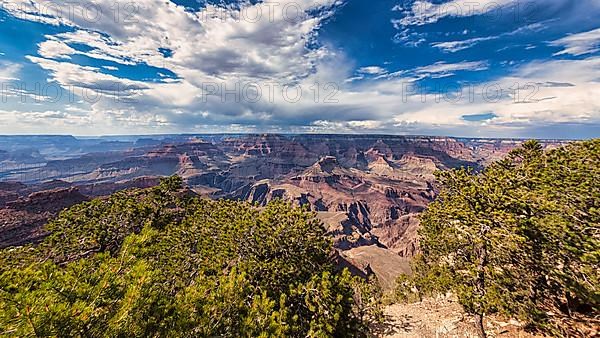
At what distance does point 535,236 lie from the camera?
13469 millimetres

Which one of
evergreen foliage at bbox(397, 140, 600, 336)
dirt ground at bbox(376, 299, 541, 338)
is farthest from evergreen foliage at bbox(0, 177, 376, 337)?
dirt ground at bbox(376, 299, 541, 338)

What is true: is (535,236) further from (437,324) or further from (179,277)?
(179,277)

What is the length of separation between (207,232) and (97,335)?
12383 millimetres

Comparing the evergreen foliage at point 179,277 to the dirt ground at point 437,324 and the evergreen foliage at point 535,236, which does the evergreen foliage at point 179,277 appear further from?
the dirt ground at point 437,324

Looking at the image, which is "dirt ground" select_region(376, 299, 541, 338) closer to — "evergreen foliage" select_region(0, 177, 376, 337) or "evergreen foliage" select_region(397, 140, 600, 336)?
"evergreen foliage" select_region(397, 140, 600, 336)

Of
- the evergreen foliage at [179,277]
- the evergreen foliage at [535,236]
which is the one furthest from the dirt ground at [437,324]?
the evergreen foliage at [179,277]

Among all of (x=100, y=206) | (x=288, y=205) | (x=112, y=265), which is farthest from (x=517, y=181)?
(x=100, y=206)

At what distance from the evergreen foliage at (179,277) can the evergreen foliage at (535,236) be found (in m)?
7.14

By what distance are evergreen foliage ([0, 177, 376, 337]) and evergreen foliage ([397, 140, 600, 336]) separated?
7137mm

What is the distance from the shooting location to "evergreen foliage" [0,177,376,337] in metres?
6.95

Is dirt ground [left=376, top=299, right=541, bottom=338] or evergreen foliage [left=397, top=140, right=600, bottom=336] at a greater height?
evergreen foliage [left=397, top=140, right=600, bottom=336]

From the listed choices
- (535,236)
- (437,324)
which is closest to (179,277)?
(535,236)

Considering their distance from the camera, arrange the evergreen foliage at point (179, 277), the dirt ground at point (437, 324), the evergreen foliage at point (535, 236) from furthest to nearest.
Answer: the dirt ground at point (437, 324), the evergreen foliage at point (535, 236), the evergreen foliage at point (179, 277)

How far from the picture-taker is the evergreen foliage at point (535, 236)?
11.9m
